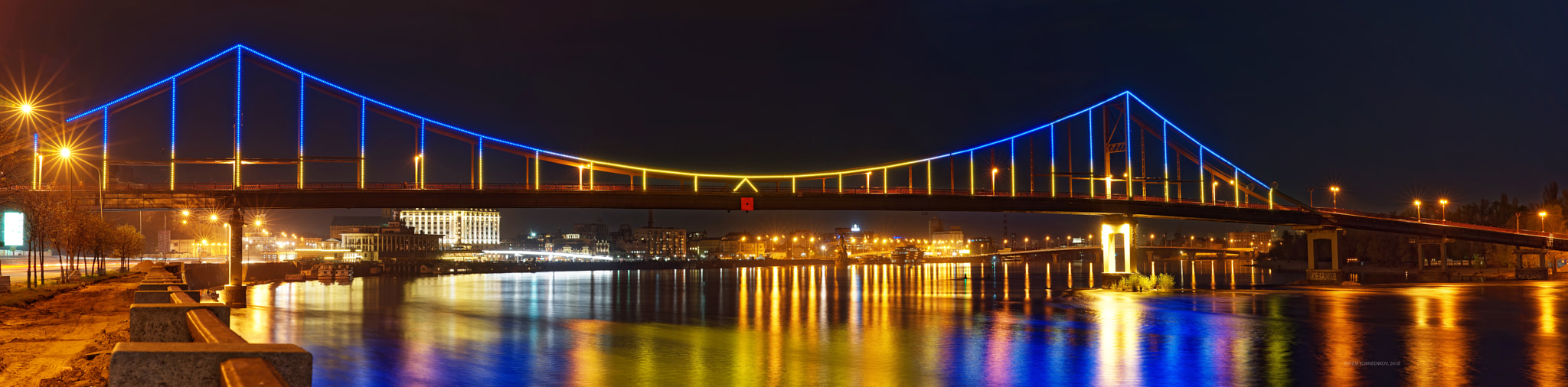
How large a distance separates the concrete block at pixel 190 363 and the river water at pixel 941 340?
2047 cm

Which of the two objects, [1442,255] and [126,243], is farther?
[1442,255]

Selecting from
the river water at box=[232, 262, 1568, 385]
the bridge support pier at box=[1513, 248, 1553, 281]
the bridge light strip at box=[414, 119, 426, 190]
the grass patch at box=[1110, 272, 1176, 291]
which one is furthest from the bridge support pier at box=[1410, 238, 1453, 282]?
the bridge light strip at box=[414, 119, 426, 190]

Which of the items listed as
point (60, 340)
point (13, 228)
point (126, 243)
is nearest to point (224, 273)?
point (126, 243)

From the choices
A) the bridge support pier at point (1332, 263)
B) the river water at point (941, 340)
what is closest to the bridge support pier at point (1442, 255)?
the bridge support pier at point (1332, 263)

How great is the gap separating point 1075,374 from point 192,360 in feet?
84.3

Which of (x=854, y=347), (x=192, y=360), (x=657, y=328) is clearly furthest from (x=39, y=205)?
(x=192, y=360)

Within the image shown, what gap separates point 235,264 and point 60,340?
38478 mm

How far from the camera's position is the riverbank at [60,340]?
1428 centimetres

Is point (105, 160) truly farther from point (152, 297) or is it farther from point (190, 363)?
point (190, 363)

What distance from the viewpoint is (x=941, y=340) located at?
39.0 m

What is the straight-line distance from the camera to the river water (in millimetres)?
28141

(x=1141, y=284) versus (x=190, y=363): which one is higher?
(x=190, y=363)

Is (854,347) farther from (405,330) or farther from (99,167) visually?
(99,167)

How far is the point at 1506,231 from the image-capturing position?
106m
